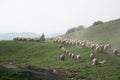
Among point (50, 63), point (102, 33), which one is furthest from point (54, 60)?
point (102, 33)

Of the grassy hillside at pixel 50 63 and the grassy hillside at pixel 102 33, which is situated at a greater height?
the grassy hillside at pixel 102 33

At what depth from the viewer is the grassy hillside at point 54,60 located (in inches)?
1373

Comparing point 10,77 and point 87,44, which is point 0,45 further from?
point 10,77

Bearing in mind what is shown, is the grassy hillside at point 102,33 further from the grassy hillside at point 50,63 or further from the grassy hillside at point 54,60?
the grassy hillside at point 54,60

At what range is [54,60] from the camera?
47.2m

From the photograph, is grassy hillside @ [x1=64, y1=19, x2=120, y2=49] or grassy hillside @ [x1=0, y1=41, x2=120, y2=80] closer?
grassy hillside @ [x1=0, y1=41, x2=120, y2=80]

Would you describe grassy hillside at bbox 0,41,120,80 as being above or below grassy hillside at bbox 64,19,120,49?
below

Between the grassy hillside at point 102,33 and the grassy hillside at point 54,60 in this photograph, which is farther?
the grassy hillside at point 102,33

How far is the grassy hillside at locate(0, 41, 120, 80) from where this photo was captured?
3488cm

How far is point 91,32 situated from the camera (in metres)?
84.1

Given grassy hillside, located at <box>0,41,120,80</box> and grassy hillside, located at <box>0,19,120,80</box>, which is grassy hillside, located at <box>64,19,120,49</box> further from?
grassy hillside, located at <box>0,41,120,80</box>

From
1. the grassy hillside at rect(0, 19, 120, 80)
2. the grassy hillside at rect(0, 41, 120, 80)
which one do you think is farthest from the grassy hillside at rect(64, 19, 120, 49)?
the grassy hillside at rect(0, 41, 120, 80)

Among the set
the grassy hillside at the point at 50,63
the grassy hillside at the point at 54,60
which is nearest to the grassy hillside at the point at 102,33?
the grassy hillside at the point at 50,63

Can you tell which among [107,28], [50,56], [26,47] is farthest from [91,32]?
[50,56]
